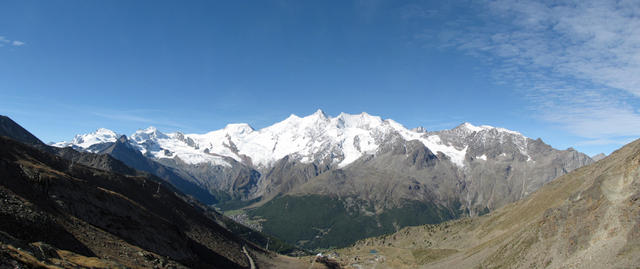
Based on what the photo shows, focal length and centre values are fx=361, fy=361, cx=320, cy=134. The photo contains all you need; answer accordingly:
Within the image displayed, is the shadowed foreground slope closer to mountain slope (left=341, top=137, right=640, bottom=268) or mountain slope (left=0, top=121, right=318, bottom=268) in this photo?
mountain slope (left=0, top=121, right=318, bottom=268)

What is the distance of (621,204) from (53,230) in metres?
127

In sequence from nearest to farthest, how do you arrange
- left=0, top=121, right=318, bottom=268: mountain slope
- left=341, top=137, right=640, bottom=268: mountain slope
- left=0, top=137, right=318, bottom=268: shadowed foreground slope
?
left=0, top=137, right=318, bottom=268: shadowed foreground slope → left=0, top=121, right=318, bottom=268: mountain slope → left=341, top=137, right=640, bottom=268: mountain slope

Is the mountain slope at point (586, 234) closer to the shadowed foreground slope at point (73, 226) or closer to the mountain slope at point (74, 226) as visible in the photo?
the mountain slope at point (74, 226)

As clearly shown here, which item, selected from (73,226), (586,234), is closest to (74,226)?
(73,226)

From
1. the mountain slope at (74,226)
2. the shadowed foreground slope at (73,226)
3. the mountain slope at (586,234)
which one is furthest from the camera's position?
the mountain slope at (586,234)

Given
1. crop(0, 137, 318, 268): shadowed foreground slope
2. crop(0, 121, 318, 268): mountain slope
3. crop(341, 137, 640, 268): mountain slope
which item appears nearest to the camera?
crop(0, 137, 318, 268): shadowed foreground slope

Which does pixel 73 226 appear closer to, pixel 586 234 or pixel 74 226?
pixel 74 226

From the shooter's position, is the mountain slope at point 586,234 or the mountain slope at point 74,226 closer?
the mountain slope at point 74,226

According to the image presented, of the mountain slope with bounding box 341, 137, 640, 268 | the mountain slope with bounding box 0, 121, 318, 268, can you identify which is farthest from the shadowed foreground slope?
the mountain slope with bounding box 341, 137, 640, 268

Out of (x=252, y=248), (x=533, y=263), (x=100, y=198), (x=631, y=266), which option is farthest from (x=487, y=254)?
(x=100, y=198)

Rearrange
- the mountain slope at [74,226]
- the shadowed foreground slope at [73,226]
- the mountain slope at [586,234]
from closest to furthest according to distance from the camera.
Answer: the shadowed foreground slope at [73,226]
the mountain slope at [74,226]
the mountain slope at [586,234]

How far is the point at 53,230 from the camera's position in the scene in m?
66.8

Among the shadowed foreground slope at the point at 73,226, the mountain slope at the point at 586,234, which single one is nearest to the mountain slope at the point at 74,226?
the shadowed foreground slope at the point at 73,226

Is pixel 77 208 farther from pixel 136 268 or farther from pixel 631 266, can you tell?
pixel 631 266
